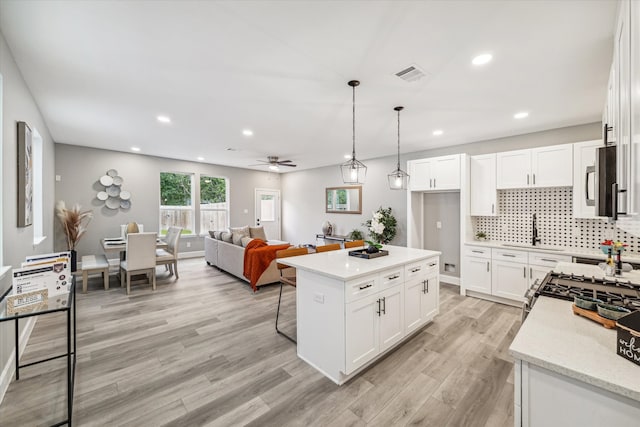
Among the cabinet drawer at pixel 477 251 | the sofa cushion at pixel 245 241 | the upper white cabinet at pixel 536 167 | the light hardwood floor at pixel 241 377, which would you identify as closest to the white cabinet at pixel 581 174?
the upper white cabinet at pixel 536 167

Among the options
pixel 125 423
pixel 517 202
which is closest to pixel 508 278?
pixel 517 202

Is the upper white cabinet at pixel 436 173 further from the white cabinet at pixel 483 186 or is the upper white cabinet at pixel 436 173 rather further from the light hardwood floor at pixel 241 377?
the light hardwood floor at pixel 241 377

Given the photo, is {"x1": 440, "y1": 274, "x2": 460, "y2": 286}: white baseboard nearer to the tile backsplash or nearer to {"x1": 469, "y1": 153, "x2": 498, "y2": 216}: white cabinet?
the tile backsplash

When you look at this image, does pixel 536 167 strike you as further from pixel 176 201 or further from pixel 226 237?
pixel 176 201

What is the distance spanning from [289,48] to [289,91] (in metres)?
0.81

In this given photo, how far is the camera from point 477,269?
432 cm

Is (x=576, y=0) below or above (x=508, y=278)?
above

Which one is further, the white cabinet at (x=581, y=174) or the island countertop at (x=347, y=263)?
the white cabinet at (x=581, y=174)

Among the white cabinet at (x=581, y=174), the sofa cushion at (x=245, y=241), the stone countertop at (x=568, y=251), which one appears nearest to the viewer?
the stone countertop at (x=568, y=251)

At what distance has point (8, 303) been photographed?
5.34 feet

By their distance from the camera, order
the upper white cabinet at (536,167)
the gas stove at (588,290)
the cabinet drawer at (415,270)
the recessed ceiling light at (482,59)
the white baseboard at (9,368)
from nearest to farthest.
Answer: the gas stove at (588,290)
the white baseboard at (9,368)
the recessed ceiling light at (482,59)
the cabinet drawer at (415,270)
the upper white cabinet at (536,167)

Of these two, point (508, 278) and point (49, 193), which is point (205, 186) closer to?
point (49, 193)

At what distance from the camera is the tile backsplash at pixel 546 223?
146 inches

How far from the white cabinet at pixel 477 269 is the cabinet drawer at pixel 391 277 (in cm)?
231
